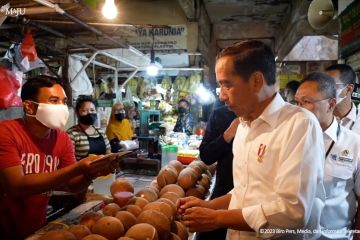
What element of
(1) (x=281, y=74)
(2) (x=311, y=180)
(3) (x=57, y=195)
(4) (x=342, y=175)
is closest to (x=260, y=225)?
(2) (x=311, y=180)

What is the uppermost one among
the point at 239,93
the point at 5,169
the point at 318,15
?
the point at 318,15

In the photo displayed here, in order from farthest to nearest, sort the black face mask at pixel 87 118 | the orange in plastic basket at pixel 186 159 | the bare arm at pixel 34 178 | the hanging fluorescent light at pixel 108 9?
the black face mask at pixel 87 118, the orange in plastic basket at pixel 186 159, the hanging fluorescent light at pixel 108 9, the bare arm at pixel 34 178

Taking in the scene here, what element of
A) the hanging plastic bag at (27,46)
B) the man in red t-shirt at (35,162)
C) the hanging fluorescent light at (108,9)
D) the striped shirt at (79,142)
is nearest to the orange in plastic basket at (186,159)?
the striped shirt at (79,142)

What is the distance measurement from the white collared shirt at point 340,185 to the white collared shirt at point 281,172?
53 cm

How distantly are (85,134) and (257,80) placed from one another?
3.54 meters

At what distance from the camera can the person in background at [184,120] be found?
9.05 m

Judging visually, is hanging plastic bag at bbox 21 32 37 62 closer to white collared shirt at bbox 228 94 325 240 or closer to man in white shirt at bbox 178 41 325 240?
man in white shirt at bbox 178 41 325 240

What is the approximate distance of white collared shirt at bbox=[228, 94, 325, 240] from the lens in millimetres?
1463

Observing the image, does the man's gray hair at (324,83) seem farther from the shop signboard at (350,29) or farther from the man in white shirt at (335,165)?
the shop signboard at (350,29)

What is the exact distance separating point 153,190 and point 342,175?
1548 mm

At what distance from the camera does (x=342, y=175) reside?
2.21 m

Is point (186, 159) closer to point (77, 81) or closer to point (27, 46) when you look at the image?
point (27, 46)

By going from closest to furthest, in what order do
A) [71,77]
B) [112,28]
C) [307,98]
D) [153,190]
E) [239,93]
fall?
[239,93] → [307,98] → [153,190] → [112,28] → [71,77]

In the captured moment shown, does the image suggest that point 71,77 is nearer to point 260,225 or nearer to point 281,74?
point 260,225
